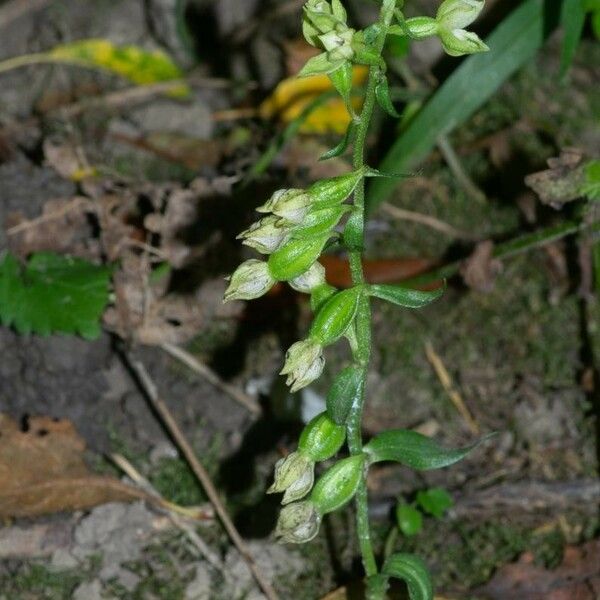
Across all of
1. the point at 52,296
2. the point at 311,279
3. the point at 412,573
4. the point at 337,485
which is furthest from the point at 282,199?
the point at 52,296

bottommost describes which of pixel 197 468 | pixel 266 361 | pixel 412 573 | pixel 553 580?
pixel 553 580

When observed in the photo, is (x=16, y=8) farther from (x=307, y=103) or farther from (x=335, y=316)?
(x=335, y=316)

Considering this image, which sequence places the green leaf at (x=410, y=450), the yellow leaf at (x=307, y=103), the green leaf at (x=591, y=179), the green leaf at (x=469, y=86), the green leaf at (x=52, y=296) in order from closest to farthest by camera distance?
the green leaf at (x=410, y=450)
the green leaf at (x=591, y=179)
the green leaf at (x=52, y=296)
the green leaf at (x=469, y=86)
the yellow leaf at (x=307, y=103)

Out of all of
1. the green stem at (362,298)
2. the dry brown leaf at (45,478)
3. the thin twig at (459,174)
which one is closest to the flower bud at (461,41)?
the green stem at (362,298)

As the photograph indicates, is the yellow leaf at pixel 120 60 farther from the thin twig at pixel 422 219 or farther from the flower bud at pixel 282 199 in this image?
the flower bud at pixel 282 199

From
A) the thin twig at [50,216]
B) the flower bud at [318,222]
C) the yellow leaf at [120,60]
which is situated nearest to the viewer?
the flower bud at [318,222]

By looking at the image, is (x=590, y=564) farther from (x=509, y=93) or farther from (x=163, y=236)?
(x=509, y=93)

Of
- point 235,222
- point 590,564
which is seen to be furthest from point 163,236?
point 590,564
